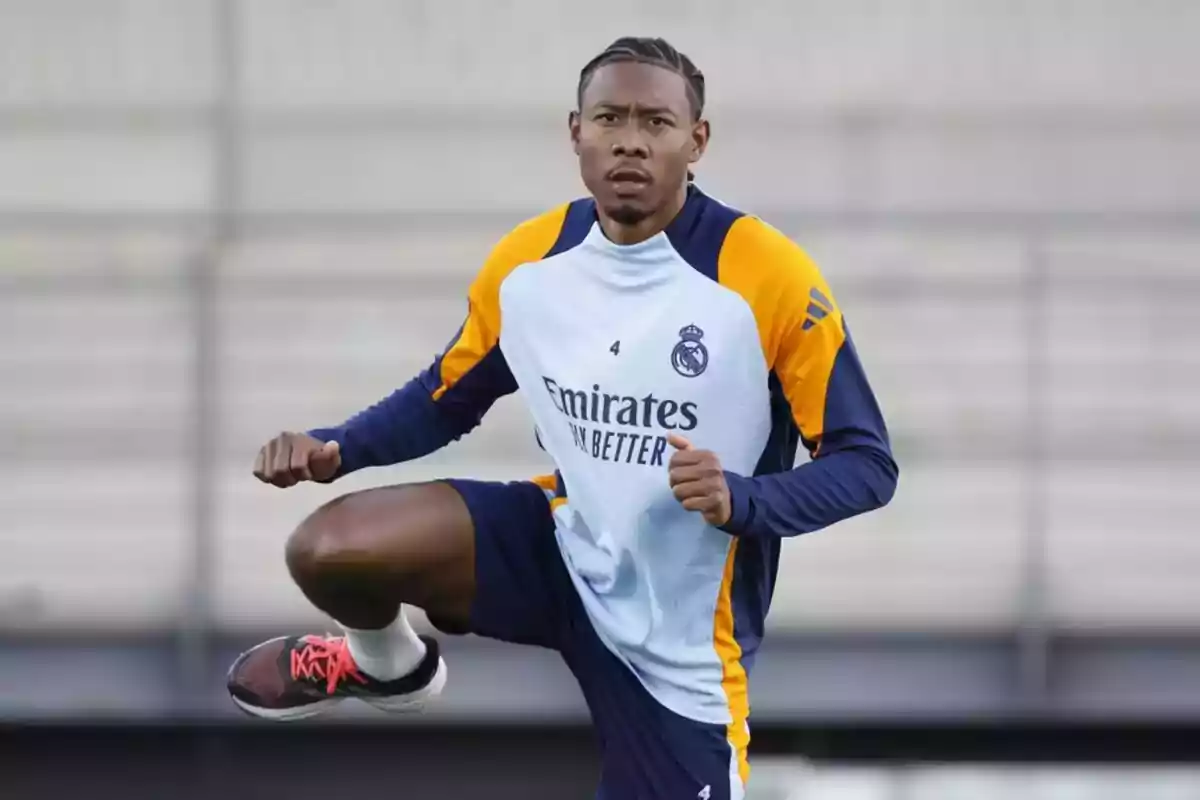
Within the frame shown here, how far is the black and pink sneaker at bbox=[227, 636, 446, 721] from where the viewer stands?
85.5 inches

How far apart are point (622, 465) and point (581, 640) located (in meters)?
0.25

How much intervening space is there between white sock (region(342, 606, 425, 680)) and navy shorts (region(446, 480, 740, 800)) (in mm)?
97

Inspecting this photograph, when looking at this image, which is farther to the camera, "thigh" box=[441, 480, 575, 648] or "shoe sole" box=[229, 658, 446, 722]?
"shoe sole" box=[229, 658, 446, 722]

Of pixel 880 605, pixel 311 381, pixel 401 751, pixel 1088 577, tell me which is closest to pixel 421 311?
pixel 311 381

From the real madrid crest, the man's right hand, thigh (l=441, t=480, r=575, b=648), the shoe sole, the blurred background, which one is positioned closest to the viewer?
the man's right hand

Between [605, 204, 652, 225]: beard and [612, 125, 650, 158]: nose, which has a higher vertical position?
[612, 125, 650, 158]: nose

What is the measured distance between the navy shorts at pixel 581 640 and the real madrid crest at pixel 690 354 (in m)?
0.29

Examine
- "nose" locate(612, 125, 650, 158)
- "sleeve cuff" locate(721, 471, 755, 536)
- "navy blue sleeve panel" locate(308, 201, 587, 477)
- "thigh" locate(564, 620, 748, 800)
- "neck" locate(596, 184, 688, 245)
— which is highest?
"nose" locate(612, 125, 650, 158)

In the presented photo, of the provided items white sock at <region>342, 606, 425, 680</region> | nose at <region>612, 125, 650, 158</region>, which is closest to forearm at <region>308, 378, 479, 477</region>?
white sock at <region>342, 606, 425, 680</region>

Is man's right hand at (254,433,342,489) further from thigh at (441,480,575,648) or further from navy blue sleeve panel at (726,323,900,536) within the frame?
navy blue sleeve panel at (726,323,900,536)

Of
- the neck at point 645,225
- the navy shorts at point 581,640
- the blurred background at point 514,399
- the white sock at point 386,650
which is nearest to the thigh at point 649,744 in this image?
the navy shorts at point 581,640

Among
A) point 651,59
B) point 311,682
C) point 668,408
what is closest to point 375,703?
point 311,682

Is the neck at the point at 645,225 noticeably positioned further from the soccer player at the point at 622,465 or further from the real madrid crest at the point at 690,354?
the real madrid crest at the point at 690,354

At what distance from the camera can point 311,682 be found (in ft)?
7.16
